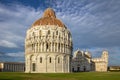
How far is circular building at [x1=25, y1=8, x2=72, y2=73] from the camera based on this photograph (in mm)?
92375

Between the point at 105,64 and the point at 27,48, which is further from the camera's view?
the point at 105,64

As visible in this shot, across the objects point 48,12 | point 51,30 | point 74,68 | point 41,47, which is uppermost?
point 48,12

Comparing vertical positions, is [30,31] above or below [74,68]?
above

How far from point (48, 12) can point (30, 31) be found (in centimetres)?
1908

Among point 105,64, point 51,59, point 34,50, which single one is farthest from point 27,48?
point 105,64

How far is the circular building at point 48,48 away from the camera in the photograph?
92.4 metres

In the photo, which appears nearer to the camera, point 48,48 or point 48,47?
point 48,48

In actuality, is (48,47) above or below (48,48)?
above

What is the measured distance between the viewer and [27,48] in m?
99.5

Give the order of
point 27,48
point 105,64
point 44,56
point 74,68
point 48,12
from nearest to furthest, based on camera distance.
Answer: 1. point 44,56
2. point 27,48
3. point 48,12
4. point 74,68
5. point 105,64

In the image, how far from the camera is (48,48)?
93125mm

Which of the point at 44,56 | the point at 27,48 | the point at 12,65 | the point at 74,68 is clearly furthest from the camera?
the point at 12,65

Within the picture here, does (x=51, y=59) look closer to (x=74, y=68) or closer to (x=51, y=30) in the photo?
(x=51, y=30)

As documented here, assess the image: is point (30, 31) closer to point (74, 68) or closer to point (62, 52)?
point (62, 52)
